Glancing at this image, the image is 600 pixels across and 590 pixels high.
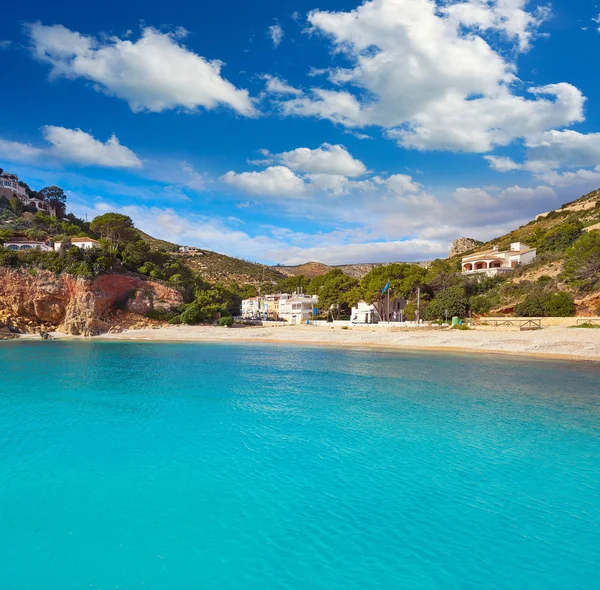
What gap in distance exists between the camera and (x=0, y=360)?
29172 mm

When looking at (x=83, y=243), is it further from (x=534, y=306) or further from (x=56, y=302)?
(x=534, y=306)

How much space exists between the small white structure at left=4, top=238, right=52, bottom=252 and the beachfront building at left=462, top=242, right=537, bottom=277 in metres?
62.9

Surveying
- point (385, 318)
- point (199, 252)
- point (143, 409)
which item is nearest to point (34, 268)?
point (143, 409)

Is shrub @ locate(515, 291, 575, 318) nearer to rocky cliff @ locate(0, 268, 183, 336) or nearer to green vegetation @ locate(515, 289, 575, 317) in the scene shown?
green vegetation @ locate(515, 289, 575, 317)

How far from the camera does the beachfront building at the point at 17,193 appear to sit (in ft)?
261

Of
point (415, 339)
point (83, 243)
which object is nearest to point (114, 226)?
point (83, 243)

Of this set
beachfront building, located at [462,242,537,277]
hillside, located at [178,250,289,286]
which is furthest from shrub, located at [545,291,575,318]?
hillside, located at [178,250,289,286]

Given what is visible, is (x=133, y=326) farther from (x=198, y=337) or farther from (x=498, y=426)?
(x=498, y=426)

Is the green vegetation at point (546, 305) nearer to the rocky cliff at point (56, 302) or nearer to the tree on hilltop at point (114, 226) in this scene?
the rocky cliff at point (56, 302)

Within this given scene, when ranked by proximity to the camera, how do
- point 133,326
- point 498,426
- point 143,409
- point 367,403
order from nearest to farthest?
point 498,426
point 143,409
point 367,403
point 133,326

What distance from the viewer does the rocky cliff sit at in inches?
1861

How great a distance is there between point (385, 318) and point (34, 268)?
47.3 metres

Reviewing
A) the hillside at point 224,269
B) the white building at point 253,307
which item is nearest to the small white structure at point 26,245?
the white building at point 253,307

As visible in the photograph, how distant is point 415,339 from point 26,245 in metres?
53.5
